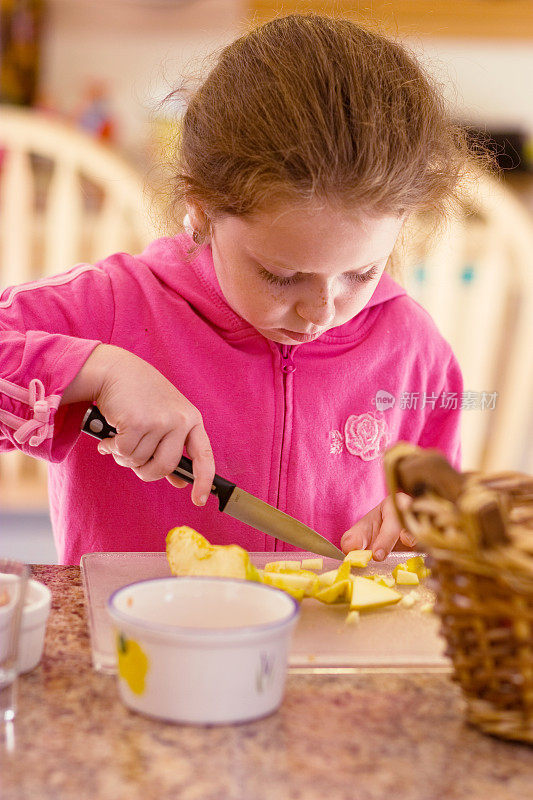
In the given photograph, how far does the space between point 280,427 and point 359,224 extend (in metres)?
0.32

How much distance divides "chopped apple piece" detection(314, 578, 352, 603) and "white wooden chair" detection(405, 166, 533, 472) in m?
1.23

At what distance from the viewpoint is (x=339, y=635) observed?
73 cm

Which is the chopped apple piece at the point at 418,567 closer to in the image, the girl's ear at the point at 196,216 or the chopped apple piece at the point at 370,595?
the chopped apple piece at the point at 370,595

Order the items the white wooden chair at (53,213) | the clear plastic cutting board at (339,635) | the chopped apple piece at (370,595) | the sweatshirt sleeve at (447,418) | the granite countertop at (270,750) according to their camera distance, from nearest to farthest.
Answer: the granite countertop at (270,750)
the clear plastic cutting board at (339,635)
the chopped apple piece at (370,595)
the sweatshirt sleeve at (447,418)
the white wooden chair at (53,213)

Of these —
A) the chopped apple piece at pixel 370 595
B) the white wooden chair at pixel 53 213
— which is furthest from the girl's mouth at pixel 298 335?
the white wooden chair at pixel 53 213

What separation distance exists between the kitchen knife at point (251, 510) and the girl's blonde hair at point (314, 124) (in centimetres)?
25

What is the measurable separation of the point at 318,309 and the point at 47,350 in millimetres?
269

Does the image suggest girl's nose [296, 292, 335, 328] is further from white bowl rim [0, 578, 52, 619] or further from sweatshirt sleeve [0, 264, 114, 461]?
white bowl rim [0, 578, 52, 619]

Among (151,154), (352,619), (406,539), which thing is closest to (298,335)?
(406,539)

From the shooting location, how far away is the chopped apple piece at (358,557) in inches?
35.9

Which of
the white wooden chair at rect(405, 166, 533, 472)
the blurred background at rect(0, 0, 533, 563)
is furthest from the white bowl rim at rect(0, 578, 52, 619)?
the white wooden chair at rect(405, 166, 533, 472)

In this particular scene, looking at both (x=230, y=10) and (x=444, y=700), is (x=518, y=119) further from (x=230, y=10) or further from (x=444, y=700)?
(x=444, y=700)

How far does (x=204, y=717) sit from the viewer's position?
56 centimetres

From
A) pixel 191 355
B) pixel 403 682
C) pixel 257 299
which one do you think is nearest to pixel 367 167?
pixel 257 299
